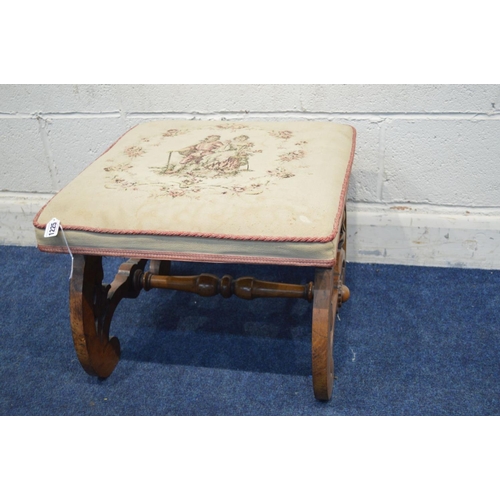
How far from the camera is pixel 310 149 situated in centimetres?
106

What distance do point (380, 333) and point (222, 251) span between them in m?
0.52

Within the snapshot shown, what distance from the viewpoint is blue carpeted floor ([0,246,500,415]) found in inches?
41.6

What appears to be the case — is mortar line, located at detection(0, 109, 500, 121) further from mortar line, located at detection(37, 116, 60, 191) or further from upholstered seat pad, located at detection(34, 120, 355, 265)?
upholstered seat pad, located at detection(34, 120, 355, 265)

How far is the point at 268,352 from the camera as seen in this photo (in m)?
1.18

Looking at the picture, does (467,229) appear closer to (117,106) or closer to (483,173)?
(483,173)

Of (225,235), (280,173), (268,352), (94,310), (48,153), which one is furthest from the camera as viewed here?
(48,153)

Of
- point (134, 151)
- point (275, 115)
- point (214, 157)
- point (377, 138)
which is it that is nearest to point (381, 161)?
point (377, 138)

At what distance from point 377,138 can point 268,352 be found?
1.93 ft

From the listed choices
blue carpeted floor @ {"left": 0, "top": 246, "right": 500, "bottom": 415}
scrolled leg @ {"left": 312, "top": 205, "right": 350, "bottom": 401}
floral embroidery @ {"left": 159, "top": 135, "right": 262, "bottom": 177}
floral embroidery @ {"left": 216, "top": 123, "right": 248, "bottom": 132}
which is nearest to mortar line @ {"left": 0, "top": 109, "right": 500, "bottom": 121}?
floral embroidery @ {"left": 216, "top": 123, "right": 248, "bottom": 132}

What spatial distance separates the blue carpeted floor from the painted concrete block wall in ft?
0.29

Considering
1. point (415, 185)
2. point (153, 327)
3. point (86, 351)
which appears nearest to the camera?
point (86, 351)

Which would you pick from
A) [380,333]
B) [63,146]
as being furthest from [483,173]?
[63,146]

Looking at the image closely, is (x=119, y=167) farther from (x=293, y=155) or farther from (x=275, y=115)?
(x=275, y=115)

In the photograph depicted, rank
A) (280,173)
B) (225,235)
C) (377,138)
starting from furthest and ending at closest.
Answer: (377,138) < (280,173) < (225,235)
